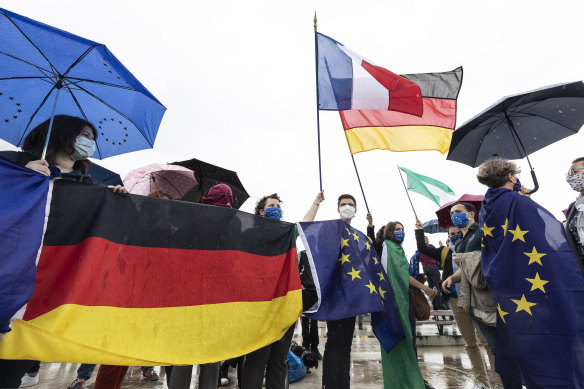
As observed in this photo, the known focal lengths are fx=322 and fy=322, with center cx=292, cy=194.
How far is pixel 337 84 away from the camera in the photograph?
3904mm

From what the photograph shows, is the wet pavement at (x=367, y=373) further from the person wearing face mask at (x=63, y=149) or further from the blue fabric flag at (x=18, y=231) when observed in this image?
the blue fabric flag at (x=18, y=231)

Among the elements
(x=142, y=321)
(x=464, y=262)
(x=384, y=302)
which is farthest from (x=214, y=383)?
(x=464, y=262)

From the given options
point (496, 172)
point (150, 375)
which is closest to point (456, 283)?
point (496, 172)

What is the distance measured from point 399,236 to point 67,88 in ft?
11.9

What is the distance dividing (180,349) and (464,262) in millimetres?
2575

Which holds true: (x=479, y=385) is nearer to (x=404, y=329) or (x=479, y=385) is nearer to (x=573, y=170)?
(x=404, y=329)

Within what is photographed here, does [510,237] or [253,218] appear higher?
[253,218]

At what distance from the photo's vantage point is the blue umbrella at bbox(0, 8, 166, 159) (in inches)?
86.1

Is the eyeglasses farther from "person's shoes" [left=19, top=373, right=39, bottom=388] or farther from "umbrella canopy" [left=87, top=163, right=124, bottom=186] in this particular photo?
"umbrella canopy" [left=87, top=163, right=124, bottom=186]

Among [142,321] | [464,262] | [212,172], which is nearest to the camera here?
[142,321]

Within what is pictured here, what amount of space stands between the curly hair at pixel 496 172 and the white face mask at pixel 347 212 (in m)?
1.26

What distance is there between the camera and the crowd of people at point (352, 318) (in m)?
2.16

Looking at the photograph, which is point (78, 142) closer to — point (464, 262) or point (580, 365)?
point (464, 262)

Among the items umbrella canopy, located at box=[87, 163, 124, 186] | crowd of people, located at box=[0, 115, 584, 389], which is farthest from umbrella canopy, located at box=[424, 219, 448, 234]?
umbrella canopy, located at box=[87, 163, 124, 186]
